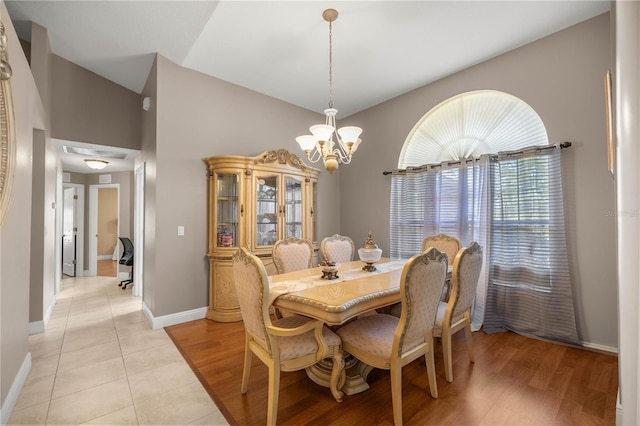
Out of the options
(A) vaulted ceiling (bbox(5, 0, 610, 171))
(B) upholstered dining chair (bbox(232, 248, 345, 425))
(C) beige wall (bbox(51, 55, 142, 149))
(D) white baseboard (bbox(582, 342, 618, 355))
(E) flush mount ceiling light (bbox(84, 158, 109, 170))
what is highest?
(A) vaulted ceiling (bbox(5, 0, 610, 171))

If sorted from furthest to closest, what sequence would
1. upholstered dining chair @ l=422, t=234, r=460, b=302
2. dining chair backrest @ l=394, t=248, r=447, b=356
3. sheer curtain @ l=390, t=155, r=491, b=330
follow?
sheer curtain @ l=390, t=155, r=491, b=330 < upholstered dining chair @ l=422, t=234, r=460, b=302 < dining chair backrest @ l=394, t=248, r=447, b=356

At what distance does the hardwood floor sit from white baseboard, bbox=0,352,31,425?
1.03m

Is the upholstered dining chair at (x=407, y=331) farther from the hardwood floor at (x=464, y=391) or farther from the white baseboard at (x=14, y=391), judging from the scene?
the white baseboard at (x=14, y=391)

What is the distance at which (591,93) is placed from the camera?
253 cm

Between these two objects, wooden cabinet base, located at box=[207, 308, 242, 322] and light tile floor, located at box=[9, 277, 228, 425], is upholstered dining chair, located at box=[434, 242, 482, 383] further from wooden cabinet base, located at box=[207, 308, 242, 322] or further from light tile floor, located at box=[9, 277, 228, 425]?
wooden cabinet base, located at box=[207, 308, 242, 322]

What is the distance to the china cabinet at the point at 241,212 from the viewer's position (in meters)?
3.39

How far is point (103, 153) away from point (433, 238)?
4.85 meters

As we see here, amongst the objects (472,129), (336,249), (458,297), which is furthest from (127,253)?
(472,129)

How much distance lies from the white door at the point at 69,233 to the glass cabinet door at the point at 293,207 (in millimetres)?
5076

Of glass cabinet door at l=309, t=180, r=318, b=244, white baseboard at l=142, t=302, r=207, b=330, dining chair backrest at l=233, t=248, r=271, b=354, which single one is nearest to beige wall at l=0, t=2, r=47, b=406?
white baseboard at l=142, t=302, r=207, b=330

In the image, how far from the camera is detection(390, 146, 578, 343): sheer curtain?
2652 mm

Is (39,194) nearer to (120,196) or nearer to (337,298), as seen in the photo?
(120,196)

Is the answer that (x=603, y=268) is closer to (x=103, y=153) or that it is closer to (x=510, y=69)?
(x=510, y=69)

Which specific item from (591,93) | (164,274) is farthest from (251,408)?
(591,93)
